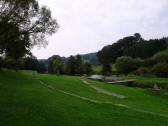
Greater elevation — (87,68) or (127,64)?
(127,64)

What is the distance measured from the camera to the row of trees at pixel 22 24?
3803cm

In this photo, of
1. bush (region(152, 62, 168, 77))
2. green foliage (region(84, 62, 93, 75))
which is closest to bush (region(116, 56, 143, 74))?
green foliage (region(84, 62, 93, 75))

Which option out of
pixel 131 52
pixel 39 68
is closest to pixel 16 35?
pixel 39 68

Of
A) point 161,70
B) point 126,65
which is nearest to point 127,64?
point 126,65

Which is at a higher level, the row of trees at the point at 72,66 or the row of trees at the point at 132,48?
the row of trees at the point at 132,48

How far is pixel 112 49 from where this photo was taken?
133 metres

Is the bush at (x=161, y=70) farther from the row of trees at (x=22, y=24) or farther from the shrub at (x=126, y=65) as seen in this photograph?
the row of trees at (x=22, y=24)

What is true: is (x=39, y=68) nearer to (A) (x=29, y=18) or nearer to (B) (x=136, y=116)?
(A) (x=29, y=18)

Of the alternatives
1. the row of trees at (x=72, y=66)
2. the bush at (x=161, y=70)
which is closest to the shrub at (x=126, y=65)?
the row of trees at (x=72, y=66)

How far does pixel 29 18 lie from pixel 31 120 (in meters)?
28.9

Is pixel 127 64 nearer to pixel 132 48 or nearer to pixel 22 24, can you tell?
pixel 132 48

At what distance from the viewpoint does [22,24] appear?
40.5 metres

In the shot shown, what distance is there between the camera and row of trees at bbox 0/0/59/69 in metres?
38.0

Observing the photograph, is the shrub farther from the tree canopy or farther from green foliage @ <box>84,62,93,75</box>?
the tree canopy
